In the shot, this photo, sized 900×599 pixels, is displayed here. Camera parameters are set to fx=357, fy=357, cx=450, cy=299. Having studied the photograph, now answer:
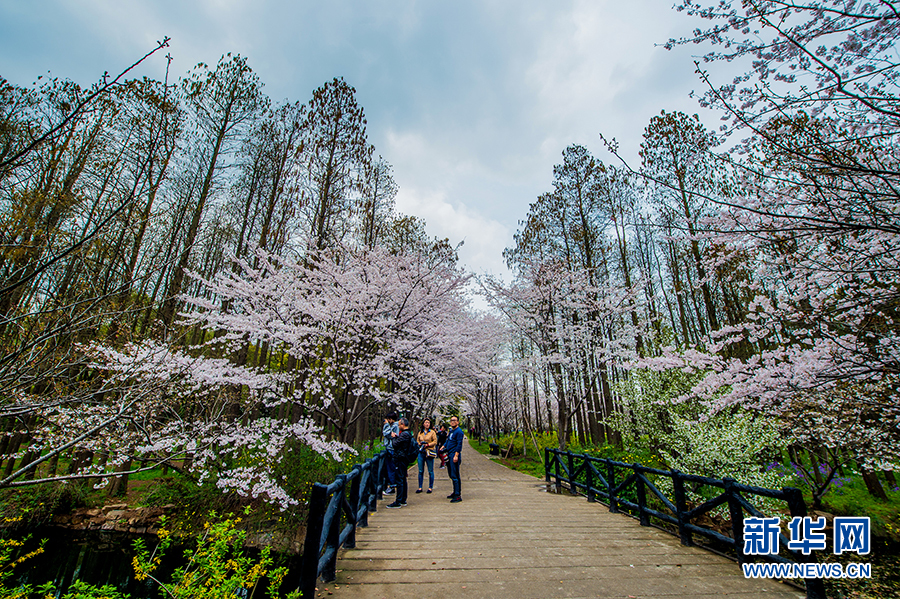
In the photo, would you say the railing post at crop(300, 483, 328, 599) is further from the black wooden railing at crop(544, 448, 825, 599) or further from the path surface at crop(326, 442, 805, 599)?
the black wooden railing at crop(544, 448, 825, 599)

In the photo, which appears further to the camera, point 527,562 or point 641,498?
point 641,498

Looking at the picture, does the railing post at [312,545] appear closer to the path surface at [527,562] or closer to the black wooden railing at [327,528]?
the black wooden railing at [327,528]

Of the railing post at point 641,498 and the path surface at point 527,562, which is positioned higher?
the railing post at point 641,498

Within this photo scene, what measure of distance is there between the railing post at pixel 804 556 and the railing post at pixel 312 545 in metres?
4.42

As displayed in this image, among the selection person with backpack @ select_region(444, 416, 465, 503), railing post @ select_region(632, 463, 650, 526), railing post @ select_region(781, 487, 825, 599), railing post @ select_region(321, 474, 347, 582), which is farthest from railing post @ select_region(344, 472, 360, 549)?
railing post @ select_region(781, 487, 825, 599)

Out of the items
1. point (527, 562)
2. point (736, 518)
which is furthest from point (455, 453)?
point (736, 518)

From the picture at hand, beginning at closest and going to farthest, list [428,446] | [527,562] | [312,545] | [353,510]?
[312,545], [527,562], [353,510], [428,446]

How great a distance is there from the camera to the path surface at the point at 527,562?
3467 millimetres

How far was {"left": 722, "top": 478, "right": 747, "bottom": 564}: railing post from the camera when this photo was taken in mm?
4219

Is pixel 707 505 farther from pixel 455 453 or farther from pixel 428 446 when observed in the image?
pixel 428 446

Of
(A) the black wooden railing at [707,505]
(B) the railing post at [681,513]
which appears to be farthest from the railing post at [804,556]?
(B) the railing post at [681,513]

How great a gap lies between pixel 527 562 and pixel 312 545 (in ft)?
8.06

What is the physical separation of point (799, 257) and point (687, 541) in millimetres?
4125

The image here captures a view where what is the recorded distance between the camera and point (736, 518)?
4.31 meters
